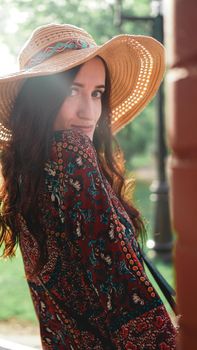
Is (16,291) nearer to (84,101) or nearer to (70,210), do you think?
(84,101)

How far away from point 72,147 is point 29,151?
0.24 m

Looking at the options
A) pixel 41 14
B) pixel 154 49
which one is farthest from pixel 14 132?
pixel 41 14

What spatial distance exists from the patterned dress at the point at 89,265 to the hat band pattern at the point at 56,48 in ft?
1.68

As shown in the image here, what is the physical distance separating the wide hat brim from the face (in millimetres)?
75

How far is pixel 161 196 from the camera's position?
8062mm

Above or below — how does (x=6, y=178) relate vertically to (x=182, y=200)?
above

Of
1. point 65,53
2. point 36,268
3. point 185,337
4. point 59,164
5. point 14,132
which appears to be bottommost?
point 185,337

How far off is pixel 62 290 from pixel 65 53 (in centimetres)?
85

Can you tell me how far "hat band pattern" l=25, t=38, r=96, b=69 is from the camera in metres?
2.20

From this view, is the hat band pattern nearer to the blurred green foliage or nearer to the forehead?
the forehead

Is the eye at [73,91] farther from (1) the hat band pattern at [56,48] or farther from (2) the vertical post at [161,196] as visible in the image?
(2) the vertical post at [161,196]

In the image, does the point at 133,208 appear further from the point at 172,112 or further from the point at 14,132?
the point at 172,112

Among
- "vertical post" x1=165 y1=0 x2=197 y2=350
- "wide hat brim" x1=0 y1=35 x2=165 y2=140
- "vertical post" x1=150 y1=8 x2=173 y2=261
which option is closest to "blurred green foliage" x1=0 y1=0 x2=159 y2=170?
"vertical post" x1=150 y1=8 x2=173 y2=261

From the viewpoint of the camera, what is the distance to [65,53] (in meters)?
2.17
